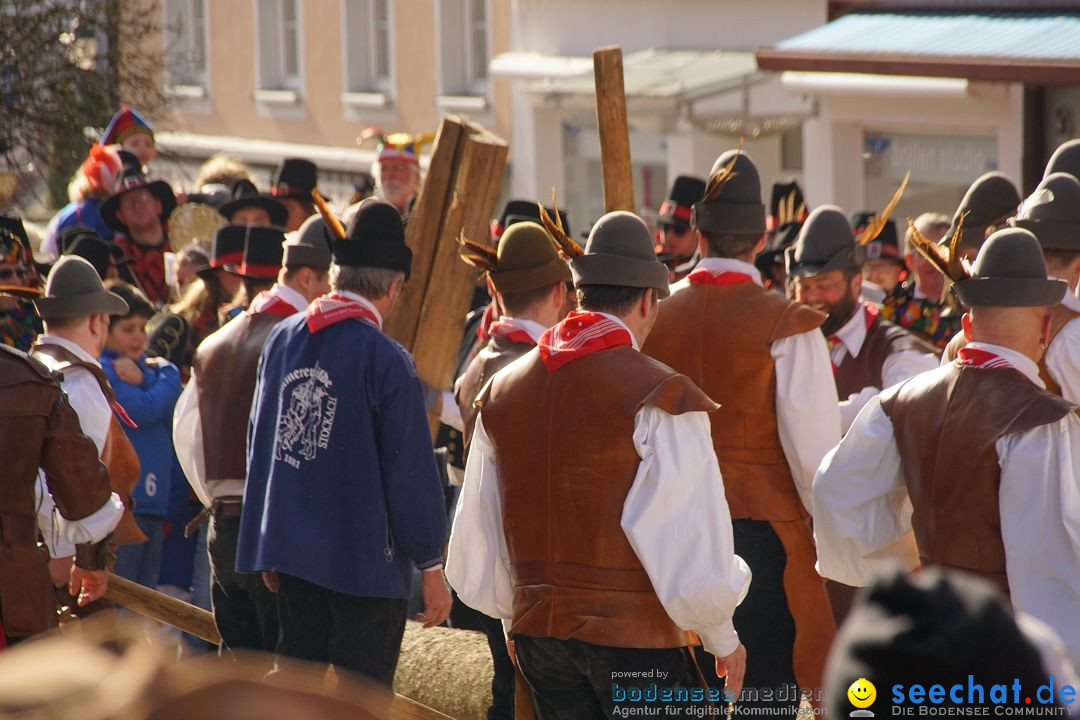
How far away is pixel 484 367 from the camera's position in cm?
526

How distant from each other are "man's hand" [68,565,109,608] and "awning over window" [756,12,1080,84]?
24.6 feet

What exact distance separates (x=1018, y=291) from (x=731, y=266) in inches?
58.2

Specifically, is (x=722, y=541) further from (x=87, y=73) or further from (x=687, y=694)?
(x=87, y=73)

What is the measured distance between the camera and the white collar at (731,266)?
17.5 feet

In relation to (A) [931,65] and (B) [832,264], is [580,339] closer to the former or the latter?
(B) [832,264]

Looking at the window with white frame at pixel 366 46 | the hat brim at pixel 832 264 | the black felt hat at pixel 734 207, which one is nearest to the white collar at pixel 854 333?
the hat brim at pixel 832 264

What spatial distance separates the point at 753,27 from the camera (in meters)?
15.5

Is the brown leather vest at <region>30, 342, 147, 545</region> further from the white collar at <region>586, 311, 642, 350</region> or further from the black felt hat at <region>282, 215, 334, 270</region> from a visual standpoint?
the white collar at <region>586, 311, 642, 350</region>

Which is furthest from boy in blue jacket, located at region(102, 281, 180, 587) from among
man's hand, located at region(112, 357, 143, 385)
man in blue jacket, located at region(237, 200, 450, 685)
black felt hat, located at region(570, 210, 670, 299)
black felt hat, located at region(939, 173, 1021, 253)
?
black felt hat, located at region(939, 173, 1021, 253)

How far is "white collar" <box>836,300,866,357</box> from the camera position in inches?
232

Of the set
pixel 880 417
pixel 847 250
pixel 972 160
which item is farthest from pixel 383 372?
pixel 972 160

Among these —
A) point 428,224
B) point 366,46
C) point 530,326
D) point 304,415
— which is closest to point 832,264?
point 530,326

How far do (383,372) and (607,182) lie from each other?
138cm

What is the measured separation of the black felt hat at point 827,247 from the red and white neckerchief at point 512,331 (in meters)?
1.34
